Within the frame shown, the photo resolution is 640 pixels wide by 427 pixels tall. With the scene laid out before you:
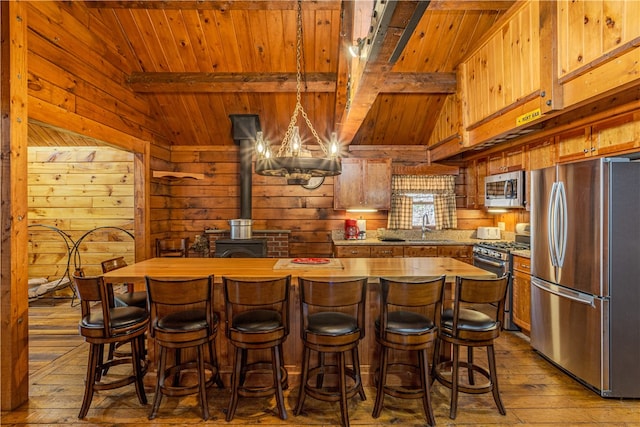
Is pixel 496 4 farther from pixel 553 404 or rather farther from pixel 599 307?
pixel 553 404

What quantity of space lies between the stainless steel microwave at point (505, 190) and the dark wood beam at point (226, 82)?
2.47 metres

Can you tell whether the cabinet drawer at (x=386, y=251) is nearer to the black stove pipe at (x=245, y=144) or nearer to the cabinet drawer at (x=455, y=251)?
the cabinet drawer at (x=455, y=251)

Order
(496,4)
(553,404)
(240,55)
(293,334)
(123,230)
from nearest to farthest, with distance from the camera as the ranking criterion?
1. (553,404)
2. (293,334)
3. (496,4)
4. (240,55)
5. (123,230)

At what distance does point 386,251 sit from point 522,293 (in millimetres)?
1845

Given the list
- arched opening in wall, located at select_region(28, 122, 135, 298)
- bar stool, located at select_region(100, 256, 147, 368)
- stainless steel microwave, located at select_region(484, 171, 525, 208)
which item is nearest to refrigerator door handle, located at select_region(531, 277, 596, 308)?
stainless steel microwave, located at select_region(484, 171, 525, 208)

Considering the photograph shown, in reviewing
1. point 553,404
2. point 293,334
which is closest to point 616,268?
point 553,404

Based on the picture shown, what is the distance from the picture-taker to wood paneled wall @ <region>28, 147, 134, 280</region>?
5.18 meters

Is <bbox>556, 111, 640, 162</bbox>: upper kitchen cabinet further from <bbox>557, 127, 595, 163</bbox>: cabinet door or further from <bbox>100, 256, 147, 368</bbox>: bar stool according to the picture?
<bbox>100, 256, 147, 368</bbox>: bar stool

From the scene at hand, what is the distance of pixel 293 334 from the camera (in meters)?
2.69

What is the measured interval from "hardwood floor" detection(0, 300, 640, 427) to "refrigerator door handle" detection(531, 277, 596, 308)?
687mm

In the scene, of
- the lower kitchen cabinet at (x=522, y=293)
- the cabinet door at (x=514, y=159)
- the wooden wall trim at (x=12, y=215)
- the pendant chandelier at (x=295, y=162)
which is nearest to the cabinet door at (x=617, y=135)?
the cabinet door at (x=514, y=159)

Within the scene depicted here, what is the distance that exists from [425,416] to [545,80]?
272cm

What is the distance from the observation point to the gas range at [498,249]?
12.9ft

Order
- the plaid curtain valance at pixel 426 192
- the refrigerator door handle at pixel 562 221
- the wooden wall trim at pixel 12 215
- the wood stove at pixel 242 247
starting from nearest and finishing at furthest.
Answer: the wooden wall trim at pixel 12 215
the refrigerator door handle at pixel 562 221
the wood stove at pixel 242 247
the plaid curtain valance at pixel 426 192
